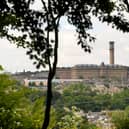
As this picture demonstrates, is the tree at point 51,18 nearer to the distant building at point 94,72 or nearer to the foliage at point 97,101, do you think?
the foliage at point 97,101

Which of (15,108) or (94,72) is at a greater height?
(15,108)

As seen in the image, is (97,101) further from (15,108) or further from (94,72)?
(15,108)

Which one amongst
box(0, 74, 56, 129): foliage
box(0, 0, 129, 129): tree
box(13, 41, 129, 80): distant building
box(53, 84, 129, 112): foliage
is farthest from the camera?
box(13, 41, 129, 80): distant building

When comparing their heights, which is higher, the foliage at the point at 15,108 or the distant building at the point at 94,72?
the foliage at the point at 15,108

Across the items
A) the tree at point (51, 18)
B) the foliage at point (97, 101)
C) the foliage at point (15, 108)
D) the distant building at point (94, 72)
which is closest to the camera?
the tree at point (51, 18)

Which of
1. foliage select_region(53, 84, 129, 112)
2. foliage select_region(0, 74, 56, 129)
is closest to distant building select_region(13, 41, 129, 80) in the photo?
foliage select_region(53, 84, 129, 112)

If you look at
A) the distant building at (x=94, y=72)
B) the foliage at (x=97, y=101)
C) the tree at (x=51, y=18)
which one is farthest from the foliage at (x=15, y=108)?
the distant building at (x=94, y=72)

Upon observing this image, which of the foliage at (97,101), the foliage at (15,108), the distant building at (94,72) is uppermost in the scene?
the foliage at (15,108)

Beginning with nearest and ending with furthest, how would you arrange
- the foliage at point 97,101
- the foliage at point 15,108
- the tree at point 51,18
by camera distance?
the tree at point 51,18, the foliage at point 15,108, the foliage at point 97,101

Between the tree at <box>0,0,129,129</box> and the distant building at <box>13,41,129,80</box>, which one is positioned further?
the distant building at <box>13,41,129,80</box>

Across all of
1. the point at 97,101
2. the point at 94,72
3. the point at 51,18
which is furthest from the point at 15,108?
the point at 94,72

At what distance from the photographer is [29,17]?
4.96m

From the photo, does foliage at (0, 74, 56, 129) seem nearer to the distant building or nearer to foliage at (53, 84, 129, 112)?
foliage at (53, 84, 129, 112)

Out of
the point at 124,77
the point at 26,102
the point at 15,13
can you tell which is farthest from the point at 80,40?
the point at 124,77
